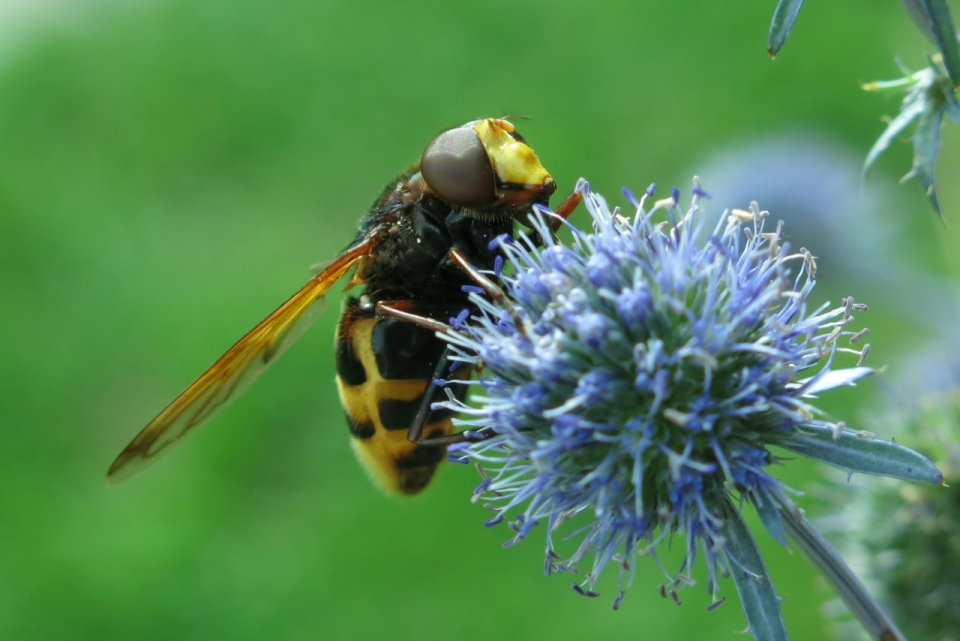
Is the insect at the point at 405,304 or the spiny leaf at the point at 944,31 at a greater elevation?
the spiny leaf at the point at 944,31

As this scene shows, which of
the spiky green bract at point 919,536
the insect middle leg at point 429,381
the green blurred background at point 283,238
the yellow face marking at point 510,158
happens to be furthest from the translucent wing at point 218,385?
the green blurred background at point 283,238

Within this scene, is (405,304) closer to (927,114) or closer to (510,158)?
(510,158)

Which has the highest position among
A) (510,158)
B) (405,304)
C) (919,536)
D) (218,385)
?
(510,158)

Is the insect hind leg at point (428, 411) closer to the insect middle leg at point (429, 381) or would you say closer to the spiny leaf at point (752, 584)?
the insect middle leg at point (429, 381)

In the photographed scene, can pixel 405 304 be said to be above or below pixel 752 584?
above

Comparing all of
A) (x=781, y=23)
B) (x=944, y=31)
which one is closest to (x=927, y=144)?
(x=944, y=31)

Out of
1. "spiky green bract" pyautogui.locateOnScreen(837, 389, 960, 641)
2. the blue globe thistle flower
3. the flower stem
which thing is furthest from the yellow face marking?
"spiky green bract" pyautogui.locateOnScreen(837, 389, 960, 641)

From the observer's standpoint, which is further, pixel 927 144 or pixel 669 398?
pixel 927 144
